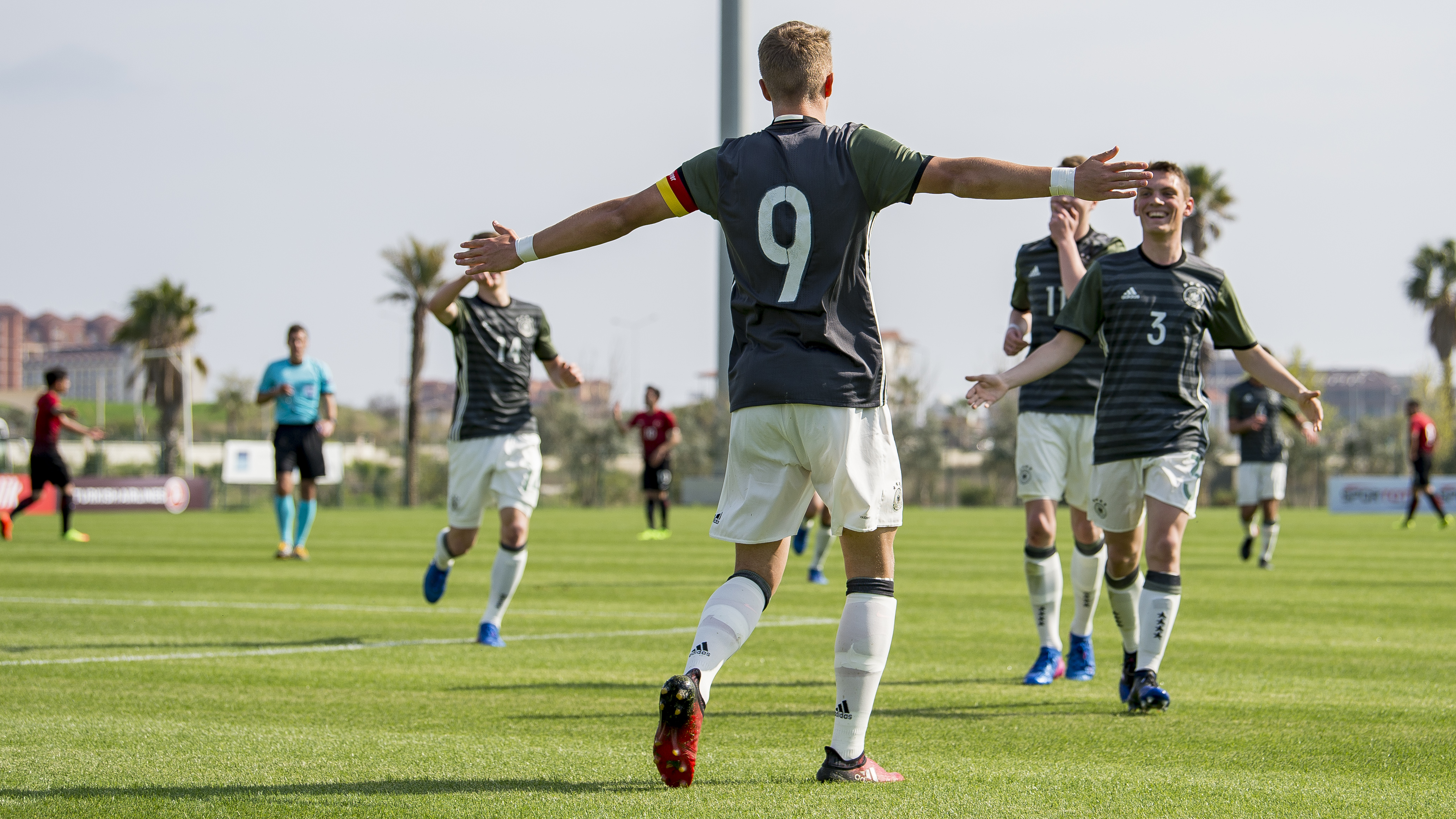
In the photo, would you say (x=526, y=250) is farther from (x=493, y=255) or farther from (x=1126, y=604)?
(x=1126, y=604)

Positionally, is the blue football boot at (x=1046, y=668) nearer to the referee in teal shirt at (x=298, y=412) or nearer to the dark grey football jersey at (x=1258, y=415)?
the referee in teal shirt at (x=298, y=412)

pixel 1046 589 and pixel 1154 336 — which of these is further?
pixel 1046 589

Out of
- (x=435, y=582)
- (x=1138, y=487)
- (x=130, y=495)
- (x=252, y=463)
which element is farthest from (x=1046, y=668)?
(x=252, y=463)

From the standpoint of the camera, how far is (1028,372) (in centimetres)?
536

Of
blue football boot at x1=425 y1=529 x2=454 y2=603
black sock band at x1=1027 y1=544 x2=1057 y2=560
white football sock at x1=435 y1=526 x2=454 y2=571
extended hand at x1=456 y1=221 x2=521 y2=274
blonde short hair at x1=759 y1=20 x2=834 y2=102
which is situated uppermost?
blonde short hair at x1=759 y1=20 x2=834 y2=102

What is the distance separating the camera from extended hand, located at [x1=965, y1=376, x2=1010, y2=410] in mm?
4992

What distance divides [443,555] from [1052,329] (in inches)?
170

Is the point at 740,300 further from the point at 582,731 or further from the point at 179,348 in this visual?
the point at 179,348

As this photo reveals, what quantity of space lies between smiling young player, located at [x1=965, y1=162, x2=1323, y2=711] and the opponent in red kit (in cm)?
1724

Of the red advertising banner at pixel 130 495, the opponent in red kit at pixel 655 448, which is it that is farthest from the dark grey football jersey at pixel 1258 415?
the red advertising banner at pixel 130 495

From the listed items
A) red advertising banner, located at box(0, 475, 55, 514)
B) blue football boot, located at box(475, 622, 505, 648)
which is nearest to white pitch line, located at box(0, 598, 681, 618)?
blue football boot, located at box(475, 622, 505, 648)

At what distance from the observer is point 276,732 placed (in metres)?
5.15

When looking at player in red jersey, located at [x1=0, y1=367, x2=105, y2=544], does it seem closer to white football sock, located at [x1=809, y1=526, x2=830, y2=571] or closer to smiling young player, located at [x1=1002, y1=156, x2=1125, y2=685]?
white football sock, located at [x1=809, y1=526, x2=830, y2=571]

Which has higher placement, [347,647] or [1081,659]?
[1081,659]
